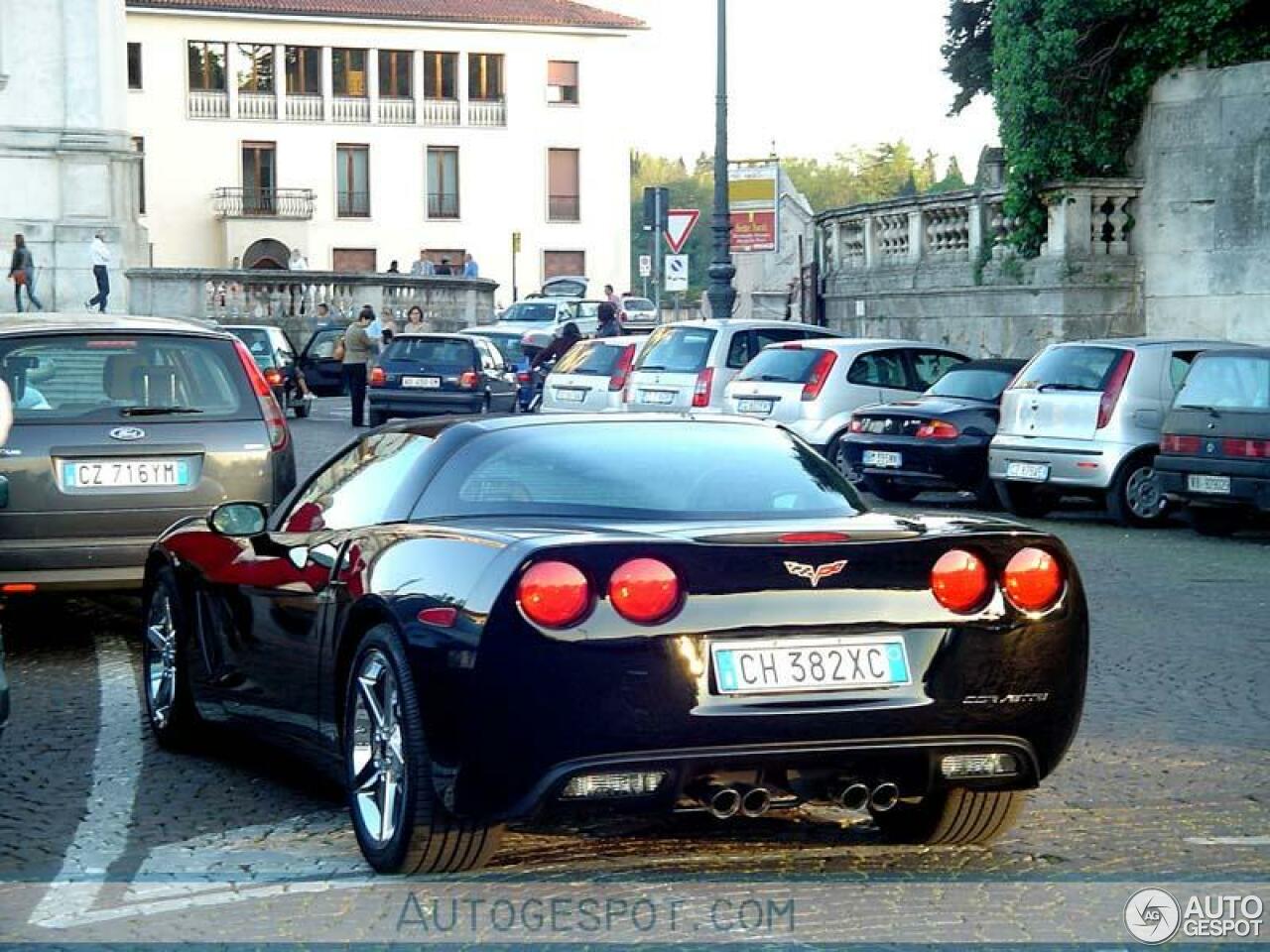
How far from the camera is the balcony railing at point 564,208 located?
84.5 meters

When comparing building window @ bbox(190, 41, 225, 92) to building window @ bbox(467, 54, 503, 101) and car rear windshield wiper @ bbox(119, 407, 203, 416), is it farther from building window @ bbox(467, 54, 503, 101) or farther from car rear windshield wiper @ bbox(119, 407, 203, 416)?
car rear windshield wiper @ bbox(119, 407, 203, 416)

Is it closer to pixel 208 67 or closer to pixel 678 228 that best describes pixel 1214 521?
pixel 678 228

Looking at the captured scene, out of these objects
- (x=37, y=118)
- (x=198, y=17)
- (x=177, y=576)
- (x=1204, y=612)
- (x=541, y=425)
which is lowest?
(x=1204, y=612)

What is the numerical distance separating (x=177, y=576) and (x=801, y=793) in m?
3.31

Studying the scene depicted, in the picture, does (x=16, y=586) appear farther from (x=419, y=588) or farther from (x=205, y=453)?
(x=419, y=588)

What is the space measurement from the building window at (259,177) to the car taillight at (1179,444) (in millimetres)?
65020

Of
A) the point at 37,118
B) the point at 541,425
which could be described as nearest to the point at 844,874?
the point at 541,425

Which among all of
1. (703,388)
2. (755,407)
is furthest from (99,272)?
(755,407)

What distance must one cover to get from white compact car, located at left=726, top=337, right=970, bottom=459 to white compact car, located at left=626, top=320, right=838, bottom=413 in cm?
153

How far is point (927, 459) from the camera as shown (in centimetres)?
2138

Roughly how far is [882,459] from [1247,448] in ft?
14.7

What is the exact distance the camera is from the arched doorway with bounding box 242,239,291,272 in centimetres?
8075

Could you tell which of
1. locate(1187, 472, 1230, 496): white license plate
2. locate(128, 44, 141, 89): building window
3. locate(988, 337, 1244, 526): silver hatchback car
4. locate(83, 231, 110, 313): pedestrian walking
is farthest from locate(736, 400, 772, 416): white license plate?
locate(128, 44, 141, 89): building window

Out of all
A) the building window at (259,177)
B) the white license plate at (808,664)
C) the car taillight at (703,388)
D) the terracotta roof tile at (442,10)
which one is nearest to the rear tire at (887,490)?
the car taillight at (703,388)
